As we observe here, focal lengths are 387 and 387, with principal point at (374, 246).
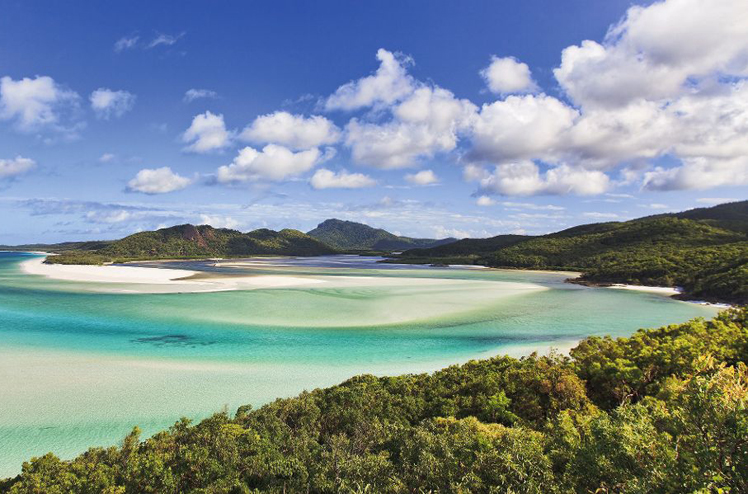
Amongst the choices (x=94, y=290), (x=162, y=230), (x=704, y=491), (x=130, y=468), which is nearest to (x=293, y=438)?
(x=130, y=468)

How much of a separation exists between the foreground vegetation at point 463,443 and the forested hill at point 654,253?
54850mm

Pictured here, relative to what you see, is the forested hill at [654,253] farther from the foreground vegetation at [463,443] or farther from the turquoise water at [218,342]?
the foreground vegetation at [463,443]

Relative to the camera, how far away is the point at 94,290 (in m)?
57.9

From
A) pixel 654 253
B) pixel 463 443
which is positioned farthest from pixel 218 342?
pixel 654 253

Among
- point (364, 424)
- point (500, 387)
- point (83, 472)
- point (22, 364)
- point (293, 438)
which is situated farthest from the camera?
point (22, 364)

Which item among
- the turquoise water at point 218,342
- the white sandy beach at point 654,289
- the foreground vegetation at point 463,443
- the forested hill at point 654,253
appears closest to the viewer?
the foreground vegetation at point 463,443

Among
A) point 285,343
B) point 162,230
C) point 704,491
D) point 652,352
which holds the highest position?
point 162,230

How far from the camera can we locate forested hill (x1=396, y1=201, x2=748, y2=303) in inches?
2470

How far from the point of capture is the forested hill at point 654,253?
6275cm

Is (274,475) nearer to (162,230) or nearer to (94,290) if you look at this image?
(94,290)

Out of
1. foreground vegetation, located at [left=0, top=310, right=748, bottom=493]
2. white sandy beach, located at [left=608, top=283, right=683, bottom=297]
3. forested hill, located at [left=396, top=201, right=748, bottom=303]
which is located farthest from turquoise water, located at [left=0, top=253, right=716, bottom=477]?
forested hill, located at [left=396, top=201, right=748, bottom=303]

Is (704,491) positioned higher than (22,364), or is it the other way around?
(704,491)

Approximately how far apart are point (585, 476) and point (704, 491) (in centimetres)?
358

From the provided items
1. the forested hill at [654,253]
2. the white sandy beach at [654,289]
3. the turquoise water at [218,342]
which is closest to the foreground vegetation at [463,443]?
the turquoise water at [218,342]
